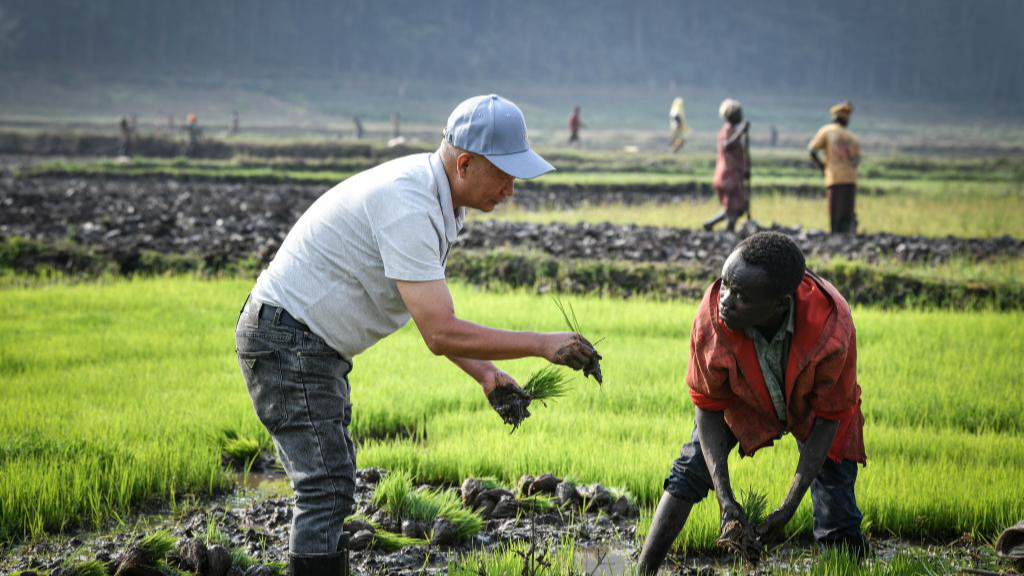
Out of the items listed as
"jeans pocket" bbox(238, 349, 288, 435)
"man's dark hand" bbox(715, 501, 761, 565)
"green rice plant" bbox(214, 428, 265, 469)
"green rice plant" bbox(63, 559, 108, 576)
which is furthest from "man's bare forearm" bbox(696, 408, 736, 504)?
"green rice plant" bbox(214, 428, 265, 469)

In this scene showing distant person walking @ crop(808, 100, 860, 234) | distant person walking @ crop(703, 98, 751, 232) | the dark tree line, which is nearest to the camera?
distant person walking @ crop(808, 100, 860, 234)

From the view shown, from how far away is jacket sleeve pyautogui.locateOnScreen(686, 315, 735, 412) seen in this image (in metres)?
2.95

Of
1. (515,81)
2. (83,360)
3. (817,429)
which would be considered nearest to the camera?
(817,429)

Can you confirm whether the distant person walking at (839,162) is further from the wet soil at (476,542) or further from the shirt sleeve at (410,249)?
the shirt sleeve at (410,249)

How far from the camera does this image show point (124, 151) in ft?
89.9

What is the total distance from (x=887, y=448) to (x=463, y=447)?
1.94 m

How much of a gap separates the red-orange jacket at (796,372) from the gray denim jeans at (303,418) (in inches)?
41.7

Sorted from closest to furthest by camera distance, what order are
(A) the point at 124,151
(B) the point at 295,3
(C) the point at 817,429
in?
(C) the point at 817,429
(A) the point at 124,151
(B) the point at 295,3

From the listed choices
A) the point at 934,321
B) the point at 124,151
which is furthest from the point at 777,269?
the point at 124,151

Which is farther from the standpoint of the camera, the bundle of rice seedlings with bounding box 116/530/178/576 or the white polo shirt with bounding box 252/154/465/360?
the bundle of rice seedlings with bounding box 116/530/178/576

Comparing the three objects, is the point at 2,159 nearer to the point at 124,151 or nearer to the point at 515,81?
the point at 124,151

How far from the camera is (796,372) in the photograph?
9.38ft

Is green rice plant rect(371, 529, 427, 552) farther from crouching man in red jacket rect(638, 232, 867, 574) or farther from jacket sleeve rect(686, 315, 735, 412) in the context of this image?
jacket sleeve rect(686, 315, 735, 412)

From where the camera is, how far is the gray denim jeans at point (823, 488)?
10.4ft
